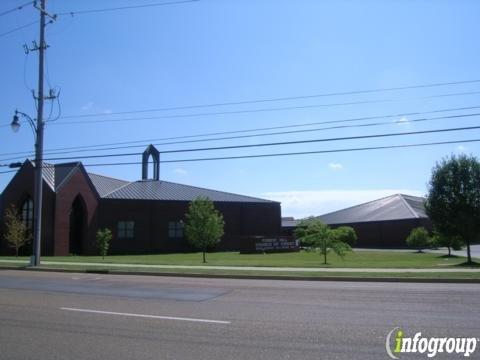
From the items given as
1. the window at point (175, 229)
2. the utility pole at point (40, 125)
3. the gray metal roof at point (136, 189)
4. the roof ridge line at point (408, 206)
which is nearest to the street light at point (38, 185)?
the utility pole at point (40, 125)

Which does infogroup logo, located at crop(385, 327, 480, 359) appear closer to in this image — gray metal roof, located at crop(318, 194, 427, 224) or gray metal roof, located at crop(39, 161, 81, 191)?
gray metal roof, located at crop(39, 161, 81, 191)

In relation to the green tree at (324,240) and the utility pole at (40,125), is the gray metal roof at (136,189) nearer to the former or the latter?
the utility pole at (40,125)

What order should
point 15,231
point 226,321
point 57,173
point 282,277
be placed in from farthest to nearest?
point 57,173 < point 15,231 < point 282,277 < point 226,321

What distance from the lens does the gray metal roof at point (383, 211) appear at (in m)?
64.6

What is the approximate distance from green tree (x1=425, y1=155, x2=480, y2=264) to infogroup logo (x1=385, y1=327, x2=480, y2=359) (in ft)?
78.1

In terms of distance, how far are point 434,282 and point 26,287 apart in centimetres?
1305

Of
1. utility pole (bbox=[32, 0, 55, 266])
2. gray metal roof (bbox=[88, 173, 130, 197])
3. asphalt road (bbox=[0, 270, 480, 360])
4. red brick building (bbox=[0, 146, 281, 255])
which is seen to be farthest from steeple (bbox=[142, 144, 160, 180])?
asphalt road (bbox=[0, 270, 480, 360])

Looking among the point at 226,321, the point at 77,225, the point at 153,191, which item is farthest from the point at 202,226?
the point at 226,321

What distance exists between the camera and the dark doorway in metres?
45.7

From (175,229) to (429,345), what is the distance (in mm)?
46362

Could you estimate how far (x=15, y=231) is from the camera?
41188 mm

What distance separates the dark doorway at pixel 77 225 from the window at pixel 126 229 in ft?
13.0

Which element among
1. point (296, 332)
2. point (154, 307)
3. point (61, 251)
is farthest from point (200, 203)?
point (296, 332)

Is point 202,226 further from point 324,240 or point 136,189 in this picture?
point 136,189
